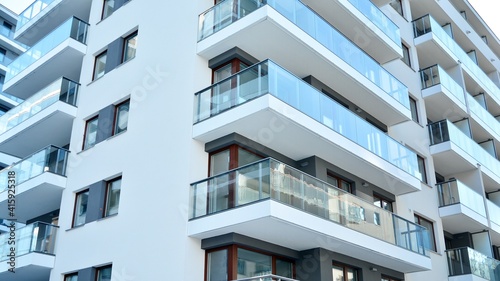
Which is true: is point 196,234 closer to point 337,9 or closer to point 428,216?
point 337,9

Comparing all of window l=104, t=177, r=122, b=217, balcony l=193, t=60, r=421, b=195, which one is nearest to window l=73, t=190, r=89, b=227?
window l=104, t=177, r=122, b=217

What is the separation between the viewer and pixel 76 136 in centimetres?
1709

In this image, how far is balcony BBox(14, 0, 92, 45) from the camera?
2033cm

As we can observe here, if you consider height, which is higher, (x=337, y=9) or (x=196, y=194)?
(x=337, y=9)

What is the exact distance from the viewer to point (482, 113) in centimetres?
2517

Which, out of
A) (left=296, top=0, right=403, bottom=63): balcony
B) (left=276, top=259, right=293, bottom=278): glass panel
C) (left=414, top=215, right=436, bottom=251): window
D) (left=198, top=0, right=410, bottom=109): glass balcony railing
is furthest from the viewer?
(left=414, top=215, right=436, bottom=251): window

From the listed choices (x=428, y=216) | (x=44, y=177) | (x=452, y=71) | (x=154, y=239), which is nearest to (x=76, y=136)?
(x=44, y=177)

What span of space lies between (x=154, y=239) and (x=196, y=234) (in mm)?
1407

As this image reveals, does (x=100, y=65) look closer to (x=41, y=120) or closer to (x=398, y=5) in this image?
(x=41, y=120)

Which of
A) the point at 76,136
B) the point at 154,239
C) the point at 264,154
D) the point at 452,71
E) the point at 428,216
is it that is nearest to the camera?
the point at 154,239

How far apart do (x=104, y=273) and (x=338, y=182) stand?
713cm

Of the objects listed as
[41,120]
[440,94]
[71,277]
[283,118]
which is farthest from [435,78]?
[71,277]

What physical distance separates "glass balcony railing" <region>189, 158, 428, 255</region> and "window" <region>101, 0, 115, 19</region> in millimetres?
9303

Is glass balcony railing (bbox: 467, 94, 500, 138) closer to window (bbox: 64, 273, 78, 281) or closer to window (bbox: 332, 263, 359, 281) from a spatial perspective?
window (bbox: 332, 263, 359, 281)
